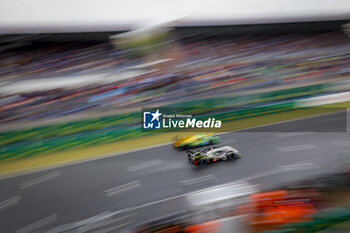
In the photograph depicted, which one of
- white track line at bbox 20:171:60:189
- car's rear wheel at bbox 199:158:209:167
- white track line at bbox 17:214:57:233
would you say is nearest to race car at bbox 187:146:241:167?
car's rear wheel at bbox 199:158:209:167

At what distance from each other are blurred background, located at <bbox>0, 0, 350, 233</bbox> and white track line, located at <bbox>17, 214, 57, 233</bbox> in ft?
0.08

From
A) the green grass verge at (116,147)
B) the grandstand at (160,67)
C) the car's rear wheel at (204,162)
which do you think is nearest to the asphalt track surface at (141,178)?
the car's rear wheel at (204,162)

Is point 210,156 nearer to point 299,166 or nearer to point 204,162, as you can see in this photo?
point 204,162

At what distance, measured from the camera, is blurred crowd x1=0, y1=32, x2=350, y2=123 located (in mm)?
10125

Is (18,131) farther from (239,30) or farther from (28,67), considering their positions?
(239,30)

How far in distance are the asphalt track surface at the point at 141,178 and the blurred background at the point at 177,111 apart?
0.03m

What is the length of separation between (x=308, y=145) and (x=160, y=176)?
181 inches

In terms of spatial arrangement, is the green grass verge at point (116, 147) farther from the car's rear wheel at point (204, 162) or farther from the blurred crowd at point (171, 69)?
the car's rear wheel at point (204, 162)

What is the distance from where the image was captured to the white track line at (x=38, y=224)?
5.49 m

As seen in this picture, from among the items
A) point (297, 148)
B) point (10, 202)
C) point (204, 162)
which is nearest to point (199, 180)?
point (204, 162)

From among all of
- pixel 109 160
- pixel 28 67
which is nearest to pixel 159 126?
pixel 109 160

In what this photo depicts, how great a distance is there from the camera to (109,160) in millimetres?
8273

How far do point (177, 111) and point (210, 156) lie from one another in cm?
328

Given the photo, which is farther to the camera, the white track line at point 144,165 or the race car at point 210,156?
the white track line at point 144,165
